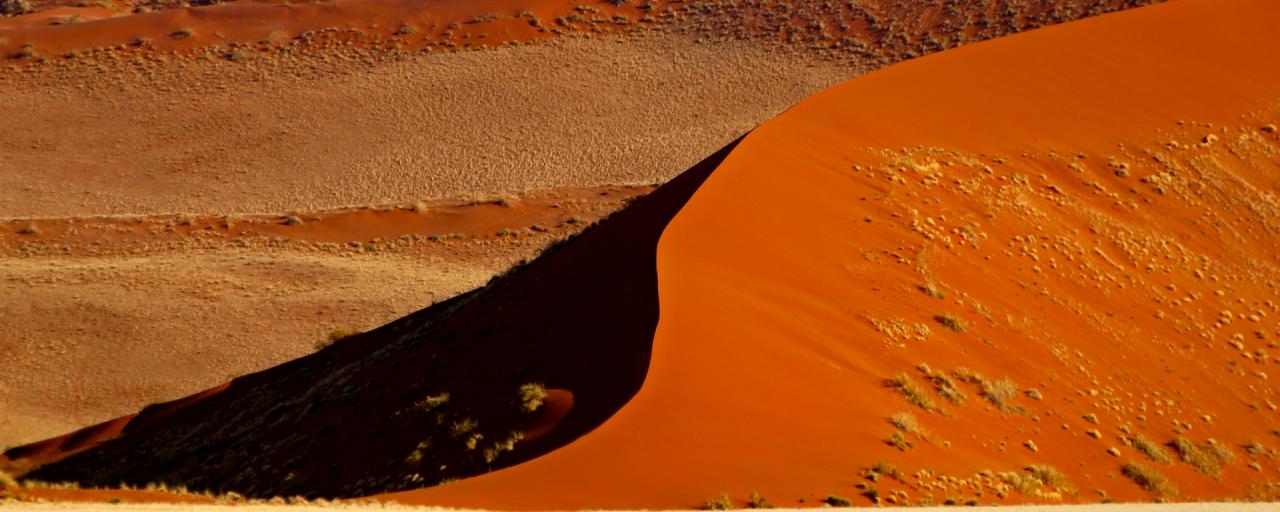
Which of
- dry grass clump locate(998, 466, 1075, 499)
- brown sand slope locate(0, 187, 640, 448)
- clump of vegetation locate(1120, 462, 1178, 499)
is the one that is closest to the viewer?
dry grass clump locate(998, 466, 1075, 499)

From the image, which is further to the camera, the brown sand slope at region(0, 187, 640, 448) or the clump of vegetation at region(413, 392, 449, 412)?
the brown sand slope at region(0, 187, 640, 448)

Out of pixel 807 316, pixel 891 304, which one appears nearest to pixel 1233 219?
pixel 891 304

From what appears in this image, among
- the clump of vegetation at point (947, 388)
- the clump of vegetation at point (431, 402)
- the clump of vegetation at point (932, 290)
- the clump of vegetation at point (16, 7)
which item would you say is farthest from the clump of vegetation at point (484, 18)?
the clump of vegetation at point (947, 388)

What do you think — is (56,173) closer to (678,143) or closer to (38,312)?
(38,312)

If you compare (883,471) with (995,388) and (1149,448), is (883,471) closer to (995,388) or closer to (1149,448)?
(995,388)

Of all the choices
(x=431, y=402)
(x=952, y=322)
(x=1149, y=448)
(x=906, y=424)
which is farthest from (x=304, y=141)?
(x=1149, y=448)

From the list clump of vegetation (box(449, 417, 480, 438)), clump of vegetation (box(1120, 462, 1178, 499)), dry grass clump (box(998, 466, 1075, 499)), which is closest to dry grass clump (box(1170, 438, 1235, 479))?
clump of vegetation (box(1120, 462, 1178, 499))

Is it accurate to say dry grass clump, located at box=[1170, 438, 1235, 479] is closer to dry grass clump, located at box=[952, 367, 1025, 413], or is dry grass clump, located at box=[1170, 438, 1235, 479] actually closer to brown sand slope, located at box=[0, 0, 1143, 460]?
dry grass clump, located at box=[952, 367, 1025, 413]

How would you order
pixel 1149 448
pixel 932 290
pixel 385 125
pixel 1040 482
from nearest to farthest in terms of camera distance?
pixel 1040 482, pixel 1149 448, pixel 932 290, pixel 385 125
